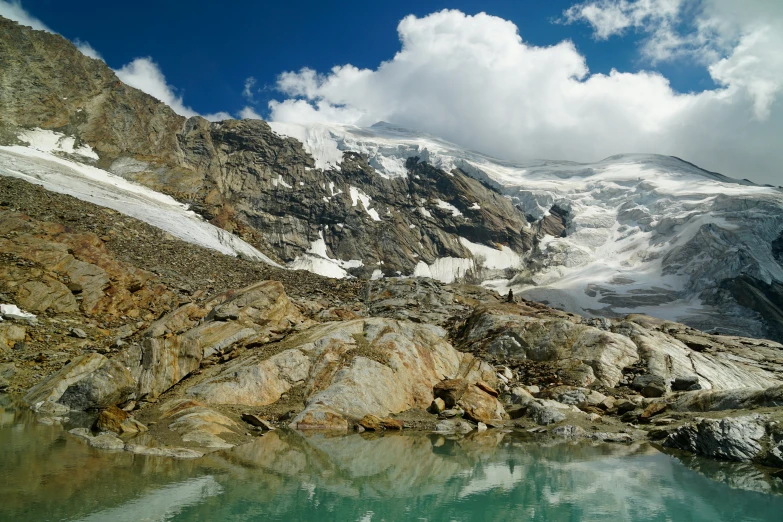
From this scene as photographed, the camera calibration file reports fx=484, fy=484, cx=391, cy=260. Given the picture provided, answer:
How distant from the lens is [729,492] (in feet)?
33.8

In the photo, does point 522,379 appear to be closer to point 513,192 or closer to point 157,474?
point 157,474

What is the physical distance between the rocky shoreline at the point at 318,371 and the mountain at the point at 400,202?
26.8 m

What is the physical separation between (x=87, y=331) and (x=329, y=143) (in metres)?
140

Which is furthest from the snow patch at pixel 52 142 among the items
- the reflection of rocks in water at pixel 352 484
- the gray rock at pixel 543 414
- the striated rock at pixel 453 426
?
the gray rock at pixel 543 414

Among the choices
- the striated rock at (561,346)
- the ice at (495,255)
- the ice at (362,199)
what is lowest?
the striated rock at (561,346)

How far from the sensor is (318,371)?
60.5 feet

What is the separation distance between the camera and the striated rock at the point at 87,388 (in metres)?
16.7

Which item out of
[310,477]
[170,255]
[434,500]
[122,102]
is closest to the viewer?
[434,500]

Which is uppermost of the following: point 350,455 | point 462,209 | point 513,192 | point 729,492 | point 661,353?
point 513,192

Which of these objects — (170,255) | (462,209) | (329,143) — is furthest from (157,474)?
(329,143)

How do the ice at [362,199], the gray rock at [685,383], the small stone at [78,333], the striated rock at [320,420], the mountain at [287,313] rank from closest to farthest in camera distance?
the striated rock at [320,420] → the mountain at [287,313] → the gray rock at [685,383] → the small stone at [78,333] → the ice at [362,199]

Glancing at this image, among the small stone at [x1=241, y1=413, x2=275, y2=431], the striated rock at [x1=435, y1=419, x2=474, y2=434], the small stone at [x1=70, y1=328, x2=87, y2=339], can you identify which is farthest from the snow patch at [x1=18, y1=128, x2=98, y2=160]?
the striated rock at [x1=435, y1=419, x2=474, y2=434]

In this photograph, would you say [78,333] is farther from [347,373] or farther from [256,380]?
[347,373]

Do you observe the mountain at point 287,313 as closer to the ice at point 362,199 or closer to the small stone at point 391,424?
Result: the small stone at point 391,424
